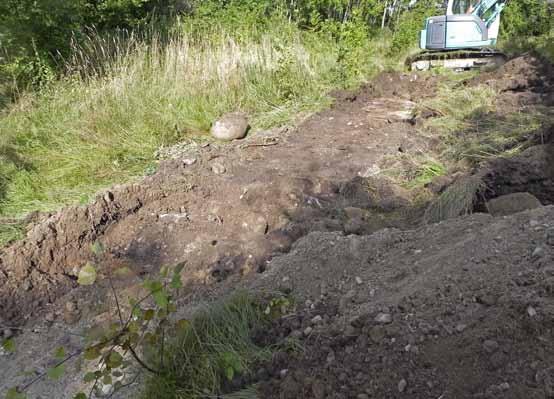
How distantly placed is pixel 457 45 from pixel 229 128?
611 cm

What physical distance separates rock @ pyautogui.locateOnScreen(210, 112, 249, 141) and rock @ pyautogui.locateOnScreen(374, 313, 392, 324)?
14.0 ft

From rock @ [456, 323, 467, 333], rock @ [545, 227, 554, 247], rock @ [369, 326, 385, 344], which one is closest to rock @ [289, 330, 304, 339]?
rock @ [369, 326, 385, 344]

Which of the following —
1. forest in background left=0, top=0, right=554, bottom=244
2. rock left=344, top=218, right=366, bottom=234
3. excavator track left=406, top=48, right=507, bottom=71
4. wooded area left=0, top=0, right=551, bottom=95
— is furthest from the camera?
excavator track left=406, top=48, right=507, bottom=71

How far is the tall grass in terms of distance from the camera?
499cm

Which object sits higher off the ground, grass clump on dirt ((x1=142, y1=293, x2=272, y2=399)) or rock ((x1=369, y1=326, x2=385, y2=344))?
rock ((x1=369, y1=326, x2=385, y2=344))

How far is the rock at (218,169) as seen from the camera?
4.90m

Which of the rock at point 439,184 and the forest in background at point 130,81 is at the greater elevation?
the forest in background at point 130,81

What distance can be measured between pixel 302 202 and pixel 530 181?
1.83 metres

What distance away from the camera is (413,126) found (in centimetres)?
621

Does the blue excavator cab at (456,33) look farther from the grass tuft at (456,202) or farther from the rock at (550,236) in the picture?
the rock at (550,236)

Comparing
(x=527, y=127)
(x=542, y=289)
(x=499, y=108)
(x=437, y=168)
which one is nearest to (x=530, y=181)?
(x=437, y=168)

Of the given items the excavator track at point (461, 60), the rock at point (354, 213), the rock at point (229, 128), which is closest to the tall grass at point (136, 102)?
the rock at point (229, 128)

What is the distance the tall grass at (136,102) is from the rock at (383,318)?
3.38 meters

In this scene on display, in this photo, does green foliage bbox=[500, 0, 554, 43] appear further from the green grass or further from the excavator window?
the green grass
